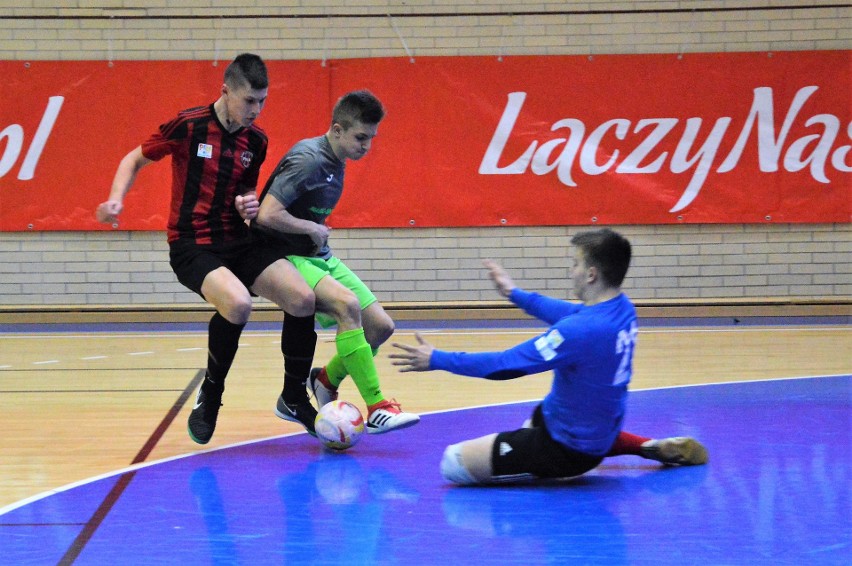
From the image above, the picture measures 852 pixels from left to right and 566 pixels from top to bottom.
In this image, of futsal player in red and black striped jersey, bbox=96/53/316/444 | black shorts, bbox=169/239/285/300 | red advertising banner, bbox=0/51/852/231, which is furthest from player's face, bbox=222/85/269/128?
red advertising banner, bbox=0/51/852/231

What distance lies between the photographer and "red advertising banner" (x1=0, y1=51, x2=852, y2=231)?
28.7ft

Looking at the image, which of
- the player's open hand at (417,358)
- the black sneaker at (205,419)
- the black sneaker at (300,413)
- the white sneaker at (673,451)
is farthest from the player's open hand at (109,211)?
the white sneaker at (673,451)

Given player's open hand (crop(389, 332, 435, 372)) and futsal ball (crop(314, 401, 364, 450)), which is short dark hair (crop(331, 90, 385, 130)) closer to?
futsal ball (crop(314, 401, 364, 450))

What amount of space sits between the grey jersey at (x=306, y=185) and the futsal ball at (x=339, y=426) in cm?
71

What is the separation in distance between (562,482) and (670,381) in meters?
2.36

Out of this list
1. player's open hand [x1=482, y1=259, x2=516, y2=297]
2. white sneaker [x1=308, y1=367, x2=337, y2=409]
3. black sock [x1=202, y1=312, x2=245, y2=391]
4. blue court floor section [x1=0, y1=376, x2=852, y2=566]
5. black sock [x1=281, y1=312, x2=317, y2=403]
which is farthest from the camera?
white sneaker [x1=308, y1=367, x2=337, y2=409]

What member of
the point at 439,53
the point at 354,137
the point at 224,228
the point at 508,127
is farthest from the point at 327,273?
the point at 439,53

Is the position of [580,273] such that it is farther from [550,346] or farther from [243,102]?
[243,102]

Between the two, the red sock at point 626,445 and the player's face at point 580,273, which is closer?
the player's face at point 580,273

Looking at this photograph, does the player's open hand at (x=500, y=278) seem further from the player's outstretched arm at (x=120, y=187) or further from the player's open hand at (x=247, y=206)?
the player's outstretched arm at (x=120, y=187)

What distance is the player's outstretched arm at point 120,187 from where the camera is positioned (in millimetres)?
3791

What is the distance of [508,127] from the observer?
8789 mm

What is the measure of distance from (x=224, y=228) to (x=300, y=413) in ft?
2.76

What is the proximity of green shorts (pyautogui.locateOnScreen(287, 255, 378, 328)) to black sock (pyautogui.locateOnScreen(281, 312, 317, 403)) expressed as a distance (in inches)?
3.0
